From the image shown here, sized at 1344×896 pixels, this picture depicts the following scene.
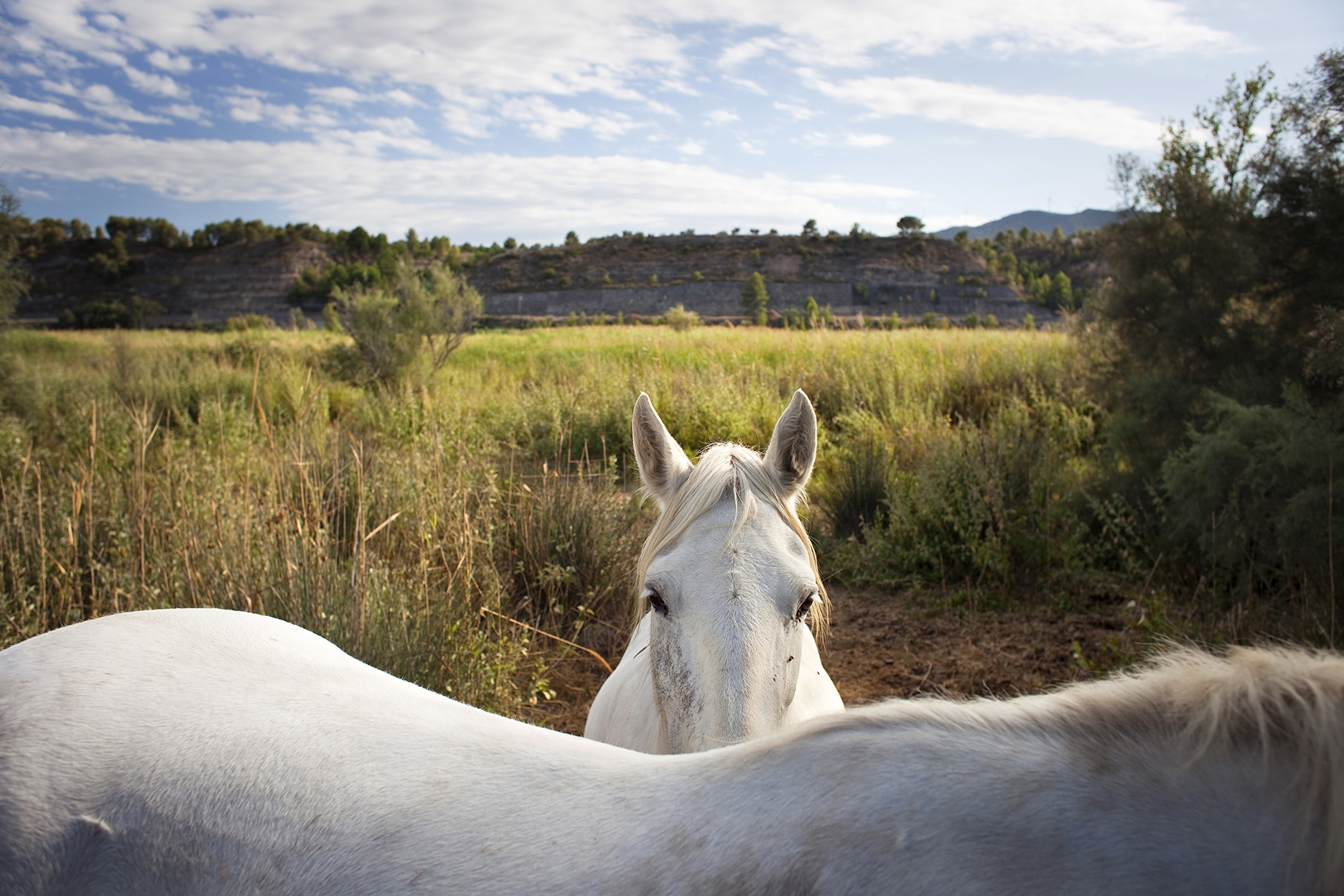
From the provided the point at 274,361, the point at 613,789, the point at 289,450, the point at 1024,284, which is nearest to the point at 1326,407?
the point at 613,789

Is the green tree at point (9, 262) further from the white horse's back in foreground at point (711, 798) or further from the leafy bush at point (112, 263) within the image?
the leafy bush at point (112, 263)

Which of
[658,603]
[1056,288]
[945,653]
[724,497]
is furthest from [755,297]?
[658,603]

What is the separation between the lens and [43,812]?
0.99 meters

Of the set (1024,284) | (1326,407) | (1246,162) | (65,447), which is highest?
(1024,284)

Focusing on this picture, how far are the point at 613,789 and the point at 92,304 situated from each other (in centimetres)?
6451

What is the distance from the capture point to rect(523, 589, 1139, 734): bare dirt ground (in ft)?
12.9

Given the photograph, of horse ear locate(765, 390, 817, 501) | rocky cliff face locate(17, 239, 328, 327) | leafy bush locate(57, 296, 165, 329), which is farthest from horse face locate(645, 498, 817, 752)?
rocky cliff face locate(17, 239, 328, 327)

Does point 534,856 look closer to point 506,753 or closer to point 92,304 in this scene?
point 506,753

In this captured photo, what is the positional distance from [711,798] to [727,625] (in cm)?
94

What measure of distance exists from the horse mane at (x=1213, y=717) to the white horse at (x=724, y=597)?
0.85 metres

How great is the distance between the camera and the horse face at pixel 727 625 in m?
1.58

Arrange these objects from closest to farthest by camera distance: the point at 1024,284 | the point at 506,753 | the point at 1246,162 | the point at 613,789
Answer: the point at 613,789 < the point at 506,753 < the point at 1246,162 < the point at 1024,284

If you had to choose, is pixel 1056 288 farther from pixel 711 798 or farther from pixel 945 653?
pixel 711 798

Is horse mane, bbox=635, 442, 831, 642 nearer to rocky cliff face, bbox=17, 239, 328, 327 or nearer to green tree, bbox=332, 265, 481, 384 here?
green tree, bbox=332, 265, 481, 384
